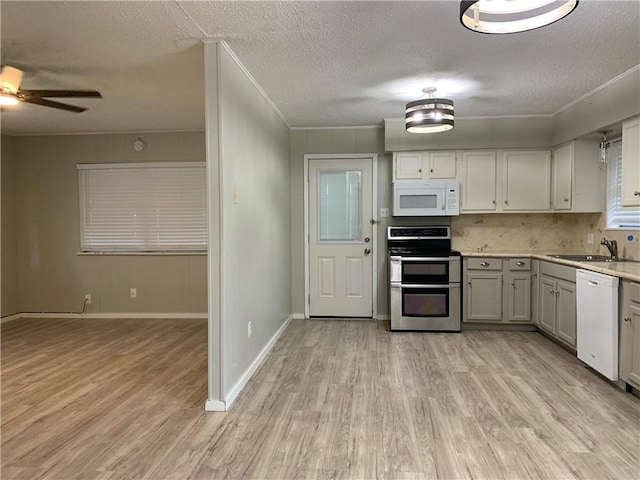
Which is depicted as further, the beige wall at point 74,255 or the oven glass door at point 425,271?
the beige wall at point 74,255

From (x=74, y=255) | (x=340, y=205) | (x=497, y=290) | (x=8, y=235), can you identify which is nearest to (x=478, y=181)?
(x=497, y=290)

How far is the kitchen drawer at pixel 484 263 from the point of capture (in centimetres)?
470

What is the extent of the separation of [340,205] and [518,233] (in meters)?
2.22

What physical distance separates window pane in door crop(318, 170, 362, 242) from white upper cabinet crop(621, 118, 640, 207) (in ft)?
9.07

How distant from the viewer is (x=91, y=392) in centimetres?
315

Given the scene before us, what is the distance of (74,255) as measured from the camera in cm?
566

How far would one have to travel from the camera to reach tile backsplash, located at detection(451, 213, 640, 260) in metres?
5.05

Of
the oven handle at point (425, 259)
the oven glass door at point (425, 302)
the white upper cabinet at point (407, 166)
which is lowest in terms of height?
the oven glass door at point (425, 302)

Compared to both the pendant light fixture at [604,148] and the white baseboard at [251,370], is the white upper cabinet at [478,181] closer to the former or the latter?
the pendant light fixture at [604,148]

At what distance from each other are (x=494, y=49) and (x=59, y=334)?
516cm

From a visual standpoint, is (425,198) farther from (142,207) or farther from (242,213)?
(142,207)

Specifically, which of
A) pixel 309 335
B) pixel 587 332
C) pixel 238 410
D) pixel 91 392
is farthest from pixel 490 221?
pixel 91 392

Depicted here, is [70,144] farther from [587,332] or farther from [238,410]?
[587,332]

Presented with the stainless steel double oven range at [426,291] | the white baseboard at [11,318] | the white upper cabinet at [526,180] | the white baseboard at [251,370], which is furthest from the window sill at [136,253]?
the white upper cabinet at [526,180]
